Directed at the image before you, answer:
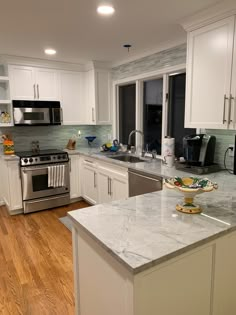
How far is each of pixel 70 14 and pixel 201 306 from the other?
A: 2.47m

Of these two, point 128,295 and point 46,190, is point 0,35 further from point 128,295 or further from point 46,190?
point 128,295

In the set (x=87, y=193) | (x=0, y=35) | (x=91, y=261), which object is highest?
(x=0, y=35)

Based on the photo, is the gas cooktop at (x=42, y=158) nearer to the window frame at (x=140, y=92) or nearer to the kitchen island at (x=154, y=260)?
the window frame at (x=140, y=92)

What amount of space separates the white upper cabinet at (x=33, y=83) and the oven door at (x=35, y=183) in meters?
1.20

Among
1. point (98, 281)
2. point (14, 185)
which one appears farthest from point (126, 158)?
point (98, 281)

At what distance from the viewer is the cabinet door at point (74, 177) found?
4.26 m

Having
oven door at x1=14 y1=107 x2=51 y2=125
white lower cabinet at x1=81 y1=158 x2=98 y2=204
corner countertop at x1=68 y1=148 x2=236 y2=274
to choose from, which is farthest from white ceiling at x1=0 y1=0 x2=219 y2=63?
white lower cabinet at x1=81 y1=158 x2=98 y2=204

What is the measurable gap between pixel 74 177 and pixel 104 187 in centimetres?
87

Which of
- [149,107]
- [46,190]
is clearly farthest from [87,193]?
[149,107]

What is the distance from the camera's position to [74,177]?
14.2 feet

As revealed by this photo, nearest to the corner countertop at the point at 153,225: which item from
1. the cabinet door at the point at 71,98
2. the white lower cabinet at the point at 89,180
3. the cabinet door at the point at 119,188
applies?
the cabinet door at the point at 119,188

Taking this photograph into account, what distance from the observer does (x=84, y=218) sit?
4.81 ft

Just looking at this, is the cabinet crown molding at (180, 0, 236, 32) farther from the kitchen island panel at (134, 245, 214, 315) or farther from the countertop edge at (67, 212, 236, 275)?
the kitchen island panel at (134, 245, 214, 315)

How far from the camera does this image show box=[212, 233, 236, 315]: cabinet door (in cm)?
131
